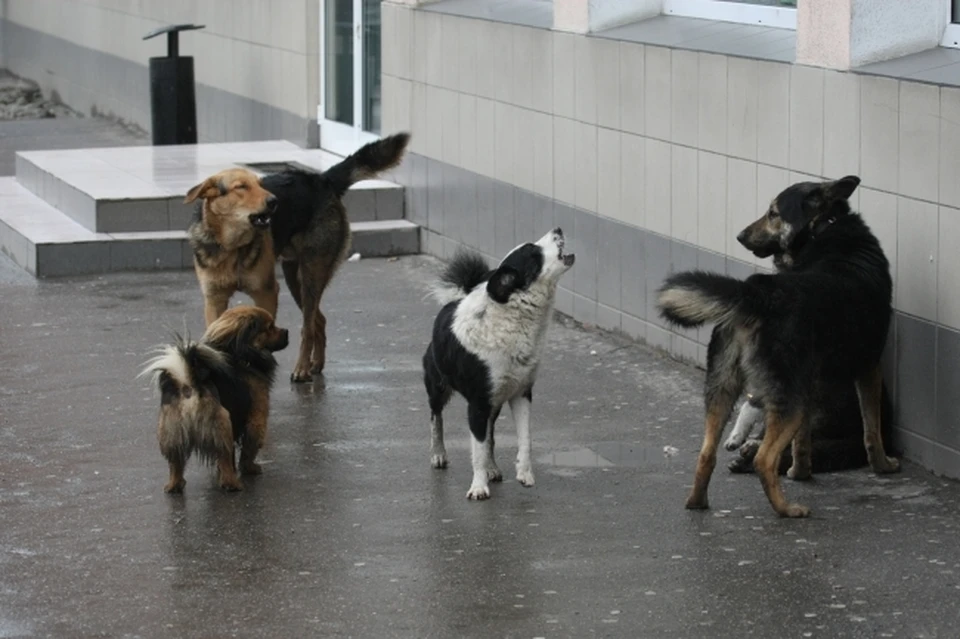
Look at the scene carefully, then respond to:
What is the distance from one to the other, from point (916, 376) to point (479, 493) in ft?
6.52

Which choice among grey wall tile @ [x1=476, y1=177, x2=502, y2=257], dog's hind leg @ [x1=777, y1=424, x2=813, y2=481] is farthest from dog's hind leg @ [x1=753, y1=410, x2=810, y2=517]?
grey wall tile @ [x1=476, y1=177, x2=502, y2=257]

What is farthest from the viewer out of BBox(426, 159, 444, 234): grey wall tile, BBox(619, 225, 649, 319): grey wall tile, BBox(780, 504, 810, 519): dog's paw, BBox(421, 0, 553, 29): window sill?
BBox(426, 159, 444, 234): grey wall tile

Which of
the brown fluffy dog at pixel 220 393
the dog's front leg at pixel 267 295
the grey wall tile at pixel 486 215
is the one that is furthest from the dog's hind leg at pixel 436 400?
the grey wall tile at pixel 486 215

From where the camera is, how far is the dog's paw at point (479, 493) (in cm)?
732

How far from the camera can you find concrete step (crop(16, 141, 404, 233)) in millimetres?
13172

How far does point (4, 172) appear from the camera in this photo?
17.7 metres

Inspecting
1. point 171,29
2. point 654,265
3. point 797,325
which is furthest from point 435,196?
point 797,325

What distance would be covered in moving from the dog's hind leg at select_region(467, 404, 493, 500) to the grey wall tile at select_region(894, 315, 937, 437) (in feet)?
6.13

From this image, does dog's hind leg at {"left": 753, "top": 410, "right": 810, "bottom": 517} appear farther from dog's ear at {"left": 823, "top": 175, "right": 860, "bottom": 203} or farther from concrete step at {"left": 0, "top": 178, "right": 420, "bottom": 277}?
concrete step at {"left": 0, "top": 178, "right": 420, "bottom": 277}

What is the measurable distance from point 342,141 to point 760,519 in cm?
915

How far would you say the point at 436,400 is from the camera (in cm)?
759

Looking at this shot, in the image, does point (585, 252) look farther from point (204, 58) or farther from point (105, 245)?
point (204, 58)

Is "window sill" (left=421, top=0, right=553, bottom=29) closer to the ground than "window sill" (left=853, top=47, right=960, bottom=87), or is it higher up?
higher up

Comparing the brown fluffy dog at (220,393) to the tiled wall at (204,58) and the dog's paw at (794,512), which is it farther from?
the tiled wall at (204,58)
